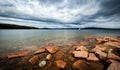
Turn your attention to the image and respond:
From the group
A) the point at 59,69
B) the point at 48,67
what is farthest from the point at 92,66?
the point at 48,67

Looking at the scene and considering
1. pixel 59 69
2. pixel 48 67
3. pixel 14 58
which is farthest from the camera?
pixel 14 58

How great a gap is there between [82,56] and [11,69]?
4151 millimetres

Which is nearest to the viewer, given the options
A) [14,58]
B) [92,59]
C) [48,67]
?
[48,67]

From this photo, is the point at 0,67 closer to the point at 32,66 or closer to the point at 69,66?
the point at 32,66

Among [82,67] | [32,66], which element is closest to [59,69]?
[82,67]

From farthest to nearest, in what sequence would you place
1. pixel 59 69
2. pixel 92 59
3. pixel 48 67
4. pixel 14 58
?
pixel 14 58, pixel 92 59, pixel 48 67, pixel 59 69

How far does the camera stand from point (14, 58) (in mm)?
4926

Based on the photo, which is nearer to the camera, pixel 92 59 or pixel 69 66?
pixel 69 66

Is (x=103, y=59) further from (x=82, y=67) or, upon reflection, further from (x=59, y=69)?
(x=59, y=69)

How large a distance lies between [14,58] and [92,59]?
5.05 meters

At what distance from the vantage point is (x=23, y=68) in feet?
12.4

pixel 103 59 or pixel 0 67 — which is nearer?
pixel 0 67

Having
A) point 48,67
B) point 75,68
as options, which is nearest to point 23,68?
point 48,67

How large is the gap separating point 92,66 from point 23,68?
360 cm
